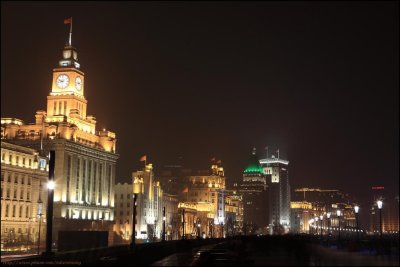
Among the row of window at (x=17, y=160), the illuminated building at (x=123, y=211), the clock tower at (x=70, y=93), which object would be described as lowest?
the illuminated building at (x=123, y=211)

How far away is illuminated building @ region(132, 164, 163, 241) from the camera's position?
174 m

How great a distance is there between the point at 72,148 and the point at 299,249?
98.7 meters

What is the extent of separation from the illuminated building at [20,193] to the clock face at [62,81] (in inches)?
1539

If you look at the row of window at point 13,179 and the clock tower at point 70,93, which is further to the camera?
the clock tower at point 70,93

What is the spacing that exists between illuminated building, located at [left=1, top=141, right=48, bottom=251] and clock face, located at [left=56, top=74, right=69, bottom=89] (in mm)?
39092

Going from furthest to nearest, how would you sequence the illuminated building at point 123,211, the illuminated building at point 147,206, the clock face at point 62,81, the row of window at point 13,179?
the illuminated building at point 123,211 → the illuminated building at point 147,206 → the clock face at point 62,81 → the row of window at point 13,179

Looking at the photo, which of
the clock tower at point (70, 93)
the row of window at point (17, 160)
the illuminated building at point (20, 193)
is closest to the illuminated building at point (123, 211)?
the clock tower at point (70, 93)

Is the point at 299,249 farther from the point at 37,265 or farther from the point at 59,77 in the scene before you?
the point at 59,77

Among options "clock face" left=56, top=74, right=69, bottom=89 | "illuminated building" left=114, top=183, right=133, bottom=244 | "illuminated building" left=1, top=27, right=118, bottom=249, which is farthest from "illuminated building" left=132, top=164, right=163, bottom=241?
"clock face" left=56, top=74, right=69, bottom=89

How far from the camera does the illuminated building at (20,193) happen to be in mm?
115500

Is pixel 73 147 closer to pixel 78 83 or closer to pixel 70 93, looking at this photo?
pixel 70 93

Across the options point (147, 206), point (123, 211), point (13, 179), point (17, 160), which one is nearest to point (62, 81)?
point (123, 211)

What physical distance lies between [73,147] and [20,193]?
29.8 m

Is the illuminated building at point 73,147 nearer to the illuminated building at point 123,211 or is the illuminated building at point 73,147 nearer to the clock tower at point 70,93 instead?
the clock tower at point 70,93
